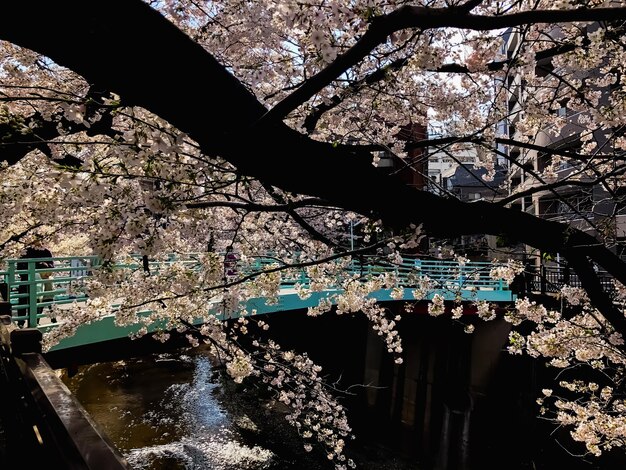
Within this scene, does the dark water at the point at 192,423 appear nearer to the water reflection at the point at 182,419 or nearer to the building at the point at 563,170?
the water reflection at the point at 182,419

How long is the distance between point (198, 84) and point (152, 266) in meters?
7.51

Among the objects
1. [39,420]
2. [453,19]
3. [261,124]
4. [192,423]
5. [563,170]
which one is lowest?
[192,423]

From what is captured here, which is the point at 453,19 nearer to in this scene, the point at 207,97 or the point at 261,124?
the point at 261,124

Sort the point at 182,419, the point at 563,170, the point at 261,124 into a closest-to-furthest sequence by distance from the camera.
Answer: the point at 261,124 < the point at 563,170 < the point at 182,419

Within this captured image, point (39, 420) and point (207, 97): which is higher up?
point (207, 97)

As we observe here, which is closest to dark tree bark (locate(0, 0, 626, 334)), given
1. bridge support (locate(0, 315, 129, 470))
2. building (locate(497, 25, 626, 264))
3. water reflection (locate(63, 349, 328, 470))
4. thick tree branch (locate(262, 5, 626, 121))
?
thick tree branch (locate(262, 5, 626, 121))

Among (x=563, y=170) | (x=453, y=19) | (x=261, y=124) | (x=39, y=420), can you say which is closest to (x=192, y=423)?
(x=563, y=170)

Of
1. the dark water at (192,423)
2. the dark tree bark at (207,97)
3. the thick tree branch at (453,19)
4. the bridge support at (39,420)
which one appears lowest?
the dark water at (192,423)

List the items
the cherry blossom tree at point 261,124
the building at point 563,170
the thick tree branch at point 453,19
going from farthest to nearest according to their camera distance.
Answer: the building at point 563,170, the cherry blossom tree at point 261,124, the thick tree branch at point 453,19

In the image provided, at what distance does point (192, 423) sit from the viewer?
13.1 m

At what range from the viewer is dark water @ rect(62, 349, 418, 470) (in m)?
11.5

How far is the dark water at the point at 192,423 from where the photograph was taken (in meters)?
11.5

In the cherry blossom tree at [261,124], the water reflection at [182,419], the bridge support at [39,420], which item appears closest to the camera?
the bridge support at [39,420]

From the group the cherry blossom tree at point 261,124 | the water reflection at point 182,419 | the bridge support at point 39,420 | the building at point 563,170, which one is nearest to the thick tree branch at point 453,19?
the cherry blossom tree at point 261,124
